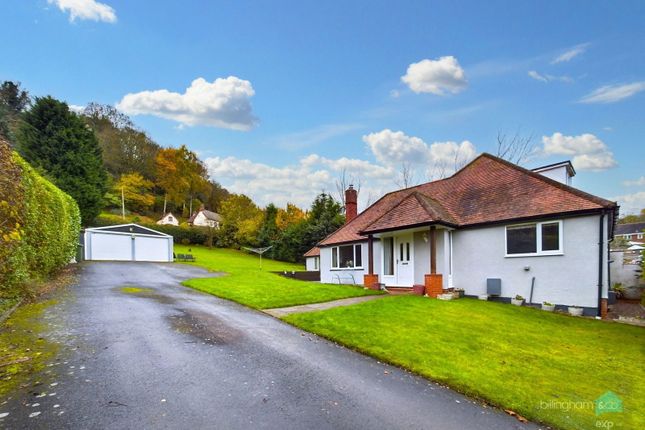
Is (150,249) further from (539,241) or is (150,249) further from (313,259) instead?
(539,241)

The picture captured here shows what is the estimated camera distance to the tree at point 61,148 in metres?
30.8

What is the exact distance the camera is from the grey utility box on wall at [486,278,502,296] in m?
13.0

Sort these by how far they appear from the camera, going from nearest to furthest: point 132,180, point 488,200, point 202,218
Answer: point 488,200 → point 132,180 → point 202,218

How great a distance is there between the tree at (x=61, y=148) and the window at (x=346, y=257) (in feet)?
87.8

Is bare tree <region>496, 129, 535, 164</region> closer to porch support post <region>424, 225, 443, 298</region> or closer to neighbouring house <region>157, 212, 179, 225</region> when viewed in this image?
porch support post <region>424, 225, 443, 298</region>

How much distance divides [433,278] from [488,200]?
15.1ft

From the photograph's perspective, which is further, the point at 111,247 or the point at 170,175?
the point at 170,175

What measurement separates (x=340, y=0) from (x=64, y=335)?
16148mm

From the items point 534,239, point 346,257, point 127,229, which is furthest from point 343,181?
point 534,239

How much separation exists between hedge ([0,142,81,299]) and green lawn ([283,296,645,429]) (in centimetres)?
629

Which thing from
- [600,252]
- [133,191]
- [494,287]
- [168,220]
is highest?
[133,191]

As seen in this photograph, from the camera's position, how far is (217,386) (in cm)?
429

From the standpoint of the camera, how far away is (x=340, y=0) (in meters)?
15.0

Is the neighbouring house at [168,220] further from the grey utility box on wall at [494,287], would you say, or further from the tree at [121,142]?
the grey utility box on wall at [494,287]
